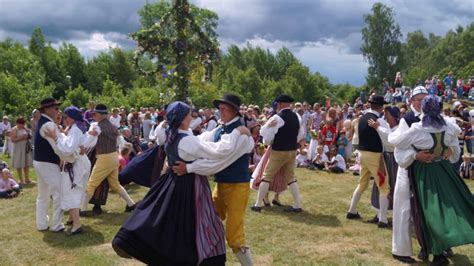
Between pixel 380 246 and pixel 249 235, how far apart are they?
1.64 metres

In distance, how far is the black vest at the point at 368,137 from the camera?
20.4 feet

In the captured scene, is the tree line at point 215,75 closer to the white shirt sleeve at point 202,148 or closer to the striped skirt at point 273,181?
the striped skirt at point 273,181

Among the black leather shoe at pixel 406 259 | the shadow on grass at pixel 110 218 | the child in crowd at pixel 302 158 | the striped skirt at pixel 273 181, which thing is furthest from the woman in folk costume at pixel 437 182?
the child in crowd at pixel 302 158

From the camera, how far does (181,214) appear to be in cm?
364

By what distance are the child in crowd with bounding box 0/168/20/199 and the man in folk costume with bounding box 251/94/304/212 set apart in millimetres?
Result: 4829

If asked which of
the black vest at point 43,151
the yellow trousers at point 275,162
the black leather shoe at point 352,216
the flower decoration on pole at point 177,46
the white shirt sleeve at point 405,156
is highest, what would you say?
the flower decoration on pole at point 177,46

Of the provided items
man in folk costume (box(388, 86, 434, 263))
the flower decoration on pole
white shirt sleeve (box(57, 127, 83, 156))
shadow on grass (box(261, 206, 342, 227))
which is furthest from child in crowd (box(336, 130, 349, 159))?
white shirt sleeve (box(57, 127, 83, 156))

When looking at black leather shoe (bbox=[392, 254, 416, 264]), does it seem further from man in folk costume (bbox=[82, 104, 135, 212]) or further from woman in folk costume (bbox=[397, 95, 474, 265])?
man in folk costume (bbox=[82, 104, 135, 212])

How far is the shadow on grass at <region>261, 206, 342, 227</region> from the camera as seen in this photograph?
Result: 258 inches

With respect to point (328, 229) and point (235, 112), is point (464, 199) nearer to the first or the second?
point (328, 229)

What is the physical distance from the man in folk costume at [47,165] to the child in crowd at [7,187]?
2879 mm

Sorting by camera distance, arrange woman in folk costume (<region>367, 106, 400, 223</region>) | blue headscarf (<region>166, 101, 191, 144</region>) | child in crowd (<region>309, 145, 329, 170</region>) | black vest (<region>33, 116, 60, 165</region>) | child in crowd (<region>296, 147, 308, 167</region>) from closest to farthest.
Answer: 1. blue headscarf (<region>166, 101, 191, 144</region>)
2. black vest (<region>33, 116, 60, 165</region>)
3. woman in folk costume (<region>367, 106, 400, 223</region>)
4. child in crowd (<region>309, 145, 329, 170</region>)
5. child in crowd (<region>296, 147, 308, 167</region>)

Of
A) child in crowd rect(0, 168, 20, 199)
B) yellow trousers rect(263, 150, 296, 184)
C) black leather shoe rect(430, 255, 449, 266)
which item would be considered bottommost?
child in crowd rect(0, 168, 20, 199)

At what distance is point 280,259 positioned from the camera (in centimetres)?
507
